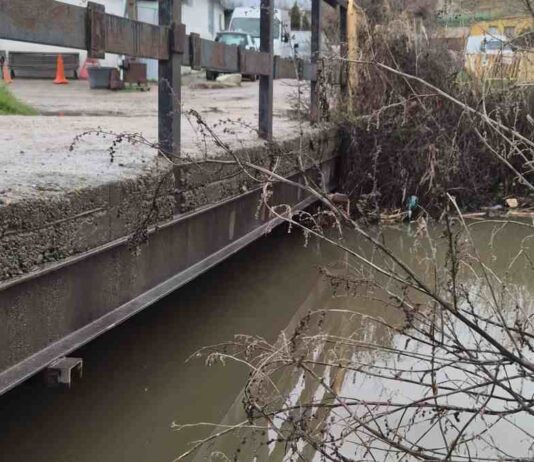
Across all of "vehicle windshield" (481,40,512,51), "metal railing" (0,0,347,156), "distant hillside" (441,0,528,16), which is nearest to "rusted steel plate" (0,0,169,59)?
"metal railing" (0,0,347,156)

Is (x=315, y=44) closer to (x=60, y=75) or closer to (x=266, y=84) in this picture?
(x=266, y=84)

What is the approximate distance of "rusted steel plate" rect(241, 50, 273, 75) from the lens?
5.25 meters

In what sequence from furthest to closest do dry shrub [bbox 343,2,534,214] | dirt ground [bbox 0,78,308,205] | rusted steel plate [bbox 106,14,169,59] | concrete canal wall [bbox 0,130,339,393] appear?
dry shrub [bbox 343,2,534,214] < rusted steel plate [bbox 106,14,169,59] < dirt ground [bbox 0,78,308,205] < concrete canal wall [bbox 0,130,339,393]

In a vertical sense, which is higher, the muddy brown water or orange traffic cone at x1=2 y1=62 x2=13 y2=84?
orange traffic cone at x1=2 y1=62 x2=13 y2=84

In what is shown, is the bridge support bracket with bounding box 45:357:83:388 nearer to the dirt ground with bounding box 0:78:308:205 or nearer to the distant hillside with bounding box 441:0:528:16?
the dirt ground with bounding box 0:78:308:205

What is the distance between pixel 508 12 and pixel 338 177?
324 cm

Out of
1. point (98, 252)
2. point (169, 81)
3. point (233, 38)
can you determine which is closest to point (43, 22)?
point (98, 252)

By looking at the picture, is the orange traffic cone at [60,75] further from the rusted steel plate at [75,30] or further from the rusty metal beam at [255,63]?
the rusted steel plate at [75,30]

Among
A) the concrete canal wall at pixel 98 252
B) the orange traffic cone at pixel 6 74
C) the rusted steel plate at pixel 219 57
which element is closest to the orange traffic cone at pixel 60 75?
the orange traffic cone at pixel 6 74

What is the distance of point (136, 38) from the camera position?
3.72 metres

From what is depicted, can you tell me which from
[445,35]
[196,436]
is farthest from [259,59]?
[445,35]

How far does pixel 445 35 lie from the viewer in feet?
31.7

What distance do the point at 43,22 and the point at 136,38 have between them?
0.78 meters

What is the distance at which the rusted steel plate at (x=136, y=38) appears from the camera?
350 centimetres
